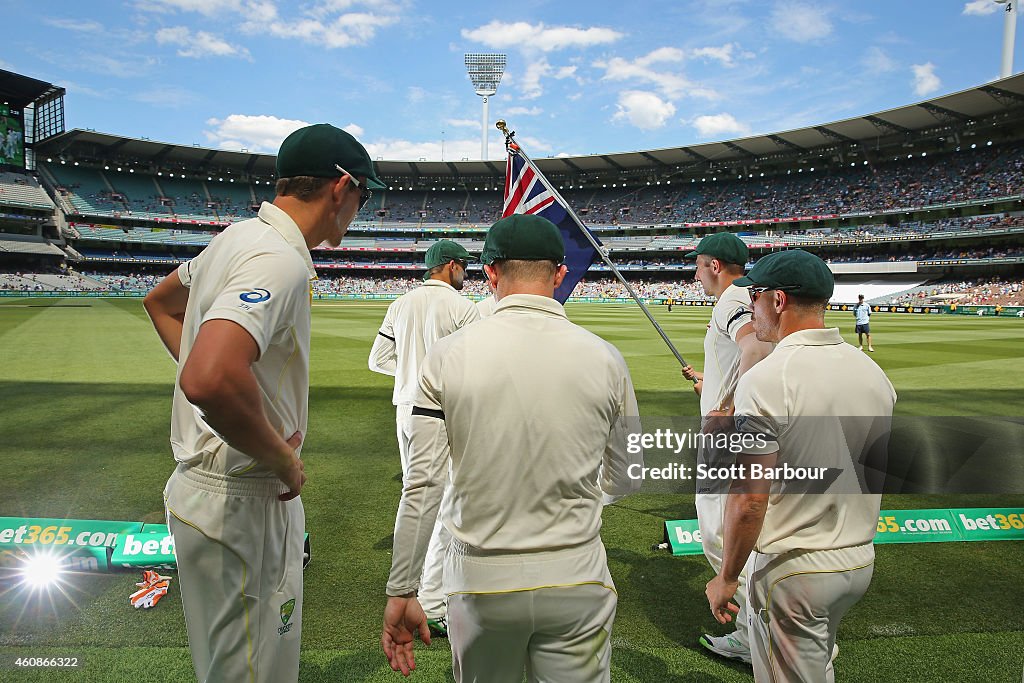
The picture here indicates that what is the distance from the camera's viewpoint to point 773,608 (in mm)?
2348

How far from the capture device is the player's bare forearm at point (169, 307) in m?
2.33

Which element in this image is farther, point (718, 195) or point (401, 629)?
point (718, 195)

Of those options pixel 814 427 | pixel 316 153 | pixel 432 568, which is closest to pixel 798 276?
pixel 814 427

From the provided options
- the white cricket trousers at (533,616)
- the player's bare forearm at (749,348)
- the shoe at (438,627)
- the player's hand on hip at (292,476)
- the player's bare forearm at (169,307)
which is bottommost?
the shoe at (438,627)

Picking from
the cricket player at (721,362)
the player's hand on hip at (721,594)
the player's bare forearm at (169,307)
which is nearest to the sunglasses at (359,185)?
the player's bare forearm at (169,307)

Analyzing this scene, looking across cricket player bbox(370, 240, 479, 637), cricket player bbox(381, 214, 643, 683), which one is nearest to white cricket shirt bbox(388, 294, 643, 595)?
cricket player bbox(381, 214, 643, 683)

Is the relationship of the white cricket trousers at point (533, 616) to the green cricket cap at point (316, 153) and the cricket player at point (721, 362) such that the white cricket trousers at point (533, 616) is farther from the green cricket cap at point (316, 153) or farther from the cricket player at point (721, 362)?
the cricket player at point (721, 362)

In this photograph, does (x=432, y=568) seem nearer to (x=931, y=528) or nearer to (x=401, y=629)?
(x=401, y=629)

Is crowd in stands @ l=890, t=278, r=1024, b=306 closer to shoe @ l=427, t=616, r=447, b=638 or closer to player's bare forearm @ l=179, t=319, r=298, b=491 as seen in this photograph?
shoe @ l=427, t=616, r=447, b=638

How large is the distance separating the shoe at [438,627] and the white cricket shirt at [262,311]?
7.41 feet

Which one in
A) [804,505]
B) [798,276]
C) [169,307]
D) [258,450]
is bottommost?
[804,505]

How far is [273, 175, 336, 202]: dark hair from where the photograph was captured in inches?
81.0

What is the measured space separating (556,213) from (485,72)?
79485mm

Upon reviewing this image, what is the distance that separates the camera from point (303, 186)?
Answer: 2.07m
